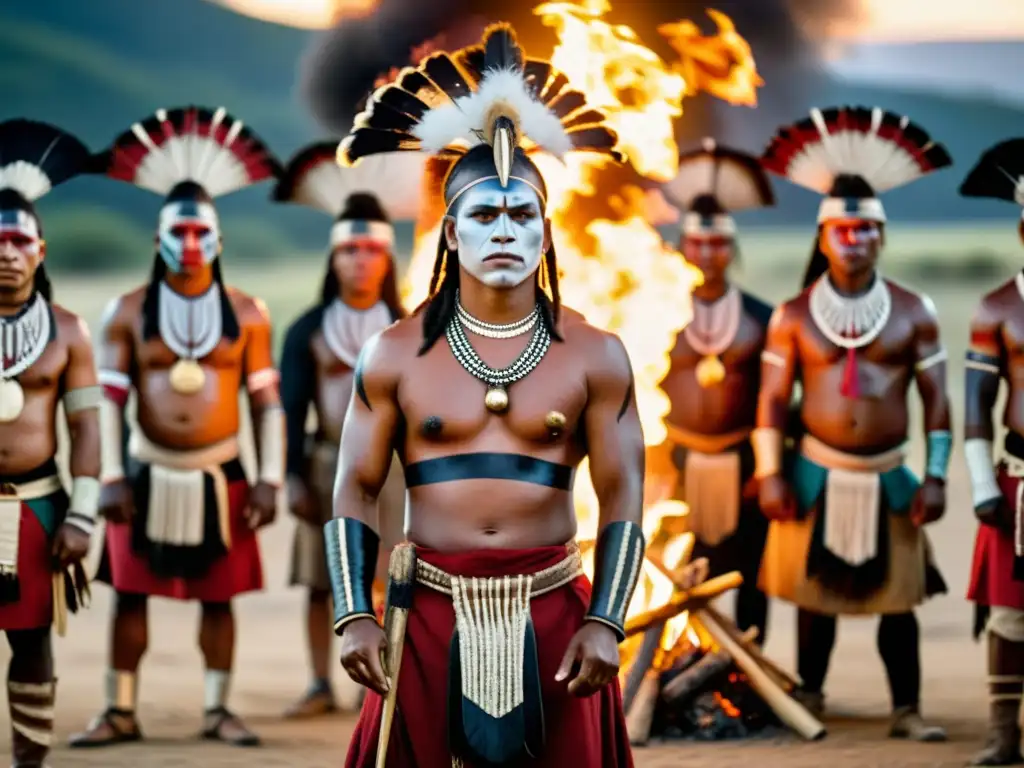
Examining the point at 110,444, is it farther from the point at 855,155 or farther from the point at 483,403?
the point at 483,403

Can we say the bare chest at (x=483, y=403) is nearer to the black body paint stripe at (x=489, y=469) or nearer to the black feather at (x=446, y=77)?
the black body paint stripe at (x=489, y=469)

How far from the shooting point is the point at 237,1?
18344 millimetres

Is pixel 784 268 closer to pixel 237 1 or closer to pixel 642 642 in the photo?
pixel 237 1

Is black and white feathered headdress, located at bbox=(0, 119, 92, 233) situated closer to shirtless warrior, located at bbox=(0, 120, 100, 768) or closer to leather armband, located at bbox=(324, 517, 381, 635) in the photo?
shirtless warrior, located at bbox=(0, 120, 100, 768)

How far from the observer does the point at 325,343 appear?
8.25 metres

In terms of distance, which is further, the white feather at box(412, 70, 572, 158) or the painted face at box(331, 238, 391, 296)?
the painted face at box(331, 238, 391, 296)

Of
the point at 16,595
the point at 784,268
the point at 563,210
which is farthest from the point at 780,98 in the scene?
the point at 16,595

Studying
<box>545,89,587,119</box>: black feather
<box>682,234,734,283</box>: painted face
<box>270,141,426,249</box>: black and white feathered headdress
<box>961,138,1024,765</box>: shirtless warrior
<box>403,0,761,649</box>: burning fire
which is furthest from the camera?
<box>682,234,734,283</box>: painted face

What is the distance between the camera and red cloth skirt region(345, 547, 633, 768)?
458cm

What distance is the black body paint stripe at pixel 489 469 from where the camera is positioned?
182 inches

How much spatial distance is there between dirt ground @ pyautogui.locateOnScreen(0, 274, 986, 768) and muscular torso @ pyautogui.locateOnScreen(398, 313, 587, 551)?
271 cm

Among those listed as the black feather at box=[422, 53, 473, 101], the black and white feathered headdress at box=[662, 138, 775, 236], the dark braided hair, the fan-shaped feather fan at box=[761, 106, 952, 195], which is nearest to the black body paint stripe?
the dark braided hair

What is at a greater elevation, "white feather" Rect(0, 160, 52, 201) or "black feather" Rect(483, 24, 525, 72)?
"white feather" Rect(0, 160, 52, 201)

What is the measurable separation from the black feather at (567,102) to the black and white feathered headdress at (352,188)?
10.8 ft
